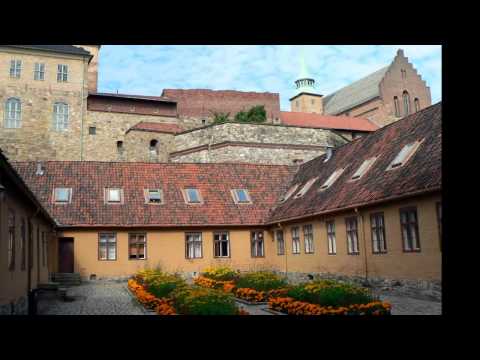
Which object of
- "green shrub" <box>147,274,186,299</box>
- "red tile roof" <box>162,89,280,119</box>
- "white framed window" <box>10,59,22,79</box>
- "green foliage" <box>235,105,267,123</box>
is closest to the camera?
"green shrub" <box>147,274,186,299</box>

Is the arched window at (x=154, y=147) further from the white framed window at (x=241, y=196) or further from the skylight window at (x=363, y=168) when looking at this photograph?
the skylight window at (x=363, y=168)

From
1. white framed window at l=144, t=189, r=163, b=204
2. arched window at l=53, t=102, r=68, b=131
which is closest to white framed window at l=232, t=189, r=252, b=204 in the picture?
white framed window at l=144, t=189, r=163, b=204

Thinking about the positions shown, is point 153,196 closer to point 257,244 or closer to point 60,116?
point 257,244

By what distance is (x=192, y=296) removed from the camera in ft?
40.9

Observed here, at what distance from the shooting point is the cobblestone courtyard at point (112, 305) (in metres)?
13.0

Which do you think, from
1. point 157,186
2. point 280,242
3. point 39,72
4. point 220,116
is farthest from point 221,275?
point 220,116

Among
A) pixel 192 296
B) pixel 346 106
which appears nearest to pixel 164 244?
pixel 192 296

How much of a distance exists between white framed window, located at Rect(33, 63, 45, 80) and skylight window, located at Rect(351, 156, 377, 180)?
34234 millimetres

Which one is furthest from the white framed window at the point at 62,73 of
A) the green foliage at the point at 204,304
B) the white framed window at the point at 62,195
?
the green foliage at the point at 204,304

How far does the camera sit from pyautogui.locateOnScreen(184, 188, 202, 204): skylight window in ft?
85.5

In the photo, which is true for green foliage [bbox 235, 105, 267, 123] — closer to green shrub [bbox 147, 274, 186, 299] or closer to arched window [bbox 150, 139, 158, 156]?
arched window [bbox 150, 139, 158, 156]
